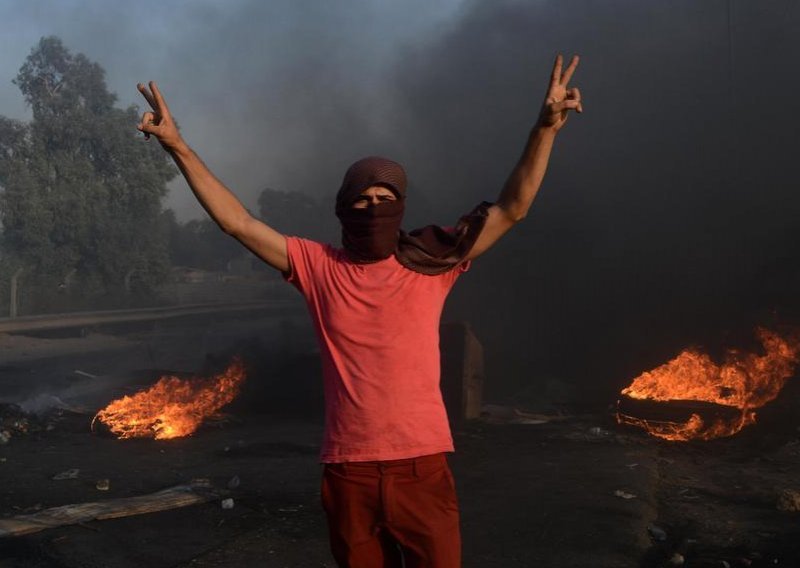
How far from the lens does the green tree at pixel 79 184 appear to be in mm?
28125

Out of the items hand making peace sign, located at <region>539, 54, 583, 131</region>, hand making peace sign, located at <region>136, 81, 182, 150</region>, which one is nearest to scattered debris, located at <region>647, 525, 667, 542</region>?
hand making peace sign, located at <region>539, 54, 583, 131</region>

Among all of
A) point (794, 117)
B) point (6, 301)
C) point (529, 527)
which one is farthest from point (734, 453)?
point (6, 301)

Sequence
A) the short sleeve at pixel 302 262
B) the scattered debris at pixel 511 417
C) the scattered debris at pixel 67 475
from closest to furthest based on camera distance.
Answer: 1. the short sleeve at pixel 302 262
2. the scattered debris at pixel 67 475
3. the scattered debris at pixel 511 417

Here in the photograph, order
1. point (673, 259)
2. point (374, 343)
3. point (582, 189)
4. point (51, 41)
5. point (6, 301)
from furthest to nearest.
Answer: point (51, 41), point (6, 301), point (582, 189), point (673, 259), point (374, 343)

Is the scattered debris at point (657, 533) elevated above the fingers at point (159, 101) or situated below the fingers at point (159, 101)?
below

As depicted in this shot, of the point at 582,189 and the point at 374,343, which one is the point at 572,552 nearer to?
the point at 374,343

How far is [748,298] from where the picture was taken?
1524cm

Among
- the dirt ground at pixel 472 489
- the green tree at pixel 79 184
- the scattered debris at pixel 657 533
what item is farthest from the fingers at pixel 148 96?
the green tree at pixel 79 184

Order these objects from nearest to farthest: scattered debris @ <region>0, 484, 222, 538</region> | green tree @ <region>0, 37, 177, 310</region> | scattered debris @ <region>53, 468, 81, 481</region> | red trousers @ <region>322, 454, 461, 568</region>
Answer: red trousers @ <region>322, 454, 461, 568</region>, scattered debris @ <region>0, 484, 222, 538</region>, scattered debris @ <region>53, 468, 81, 481</region>, green tree @ <region>0, 37, 177, 310</region>

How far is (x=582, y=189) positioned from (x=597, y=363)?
20.5ft

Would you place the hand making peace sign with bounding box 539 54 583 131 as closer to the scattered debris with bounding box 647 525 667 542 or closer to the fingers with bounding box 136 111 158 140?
the fingers with bounding box 136 111 158 140

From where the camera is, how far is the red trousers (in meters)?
2.13

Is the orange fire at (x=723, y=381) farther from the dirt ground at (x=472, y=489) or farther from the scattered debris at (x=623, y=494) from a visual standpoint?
the scattered debris at (x=623, y=494)

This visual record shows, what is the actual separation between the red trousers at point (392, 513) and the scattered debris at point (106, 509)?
399cm
